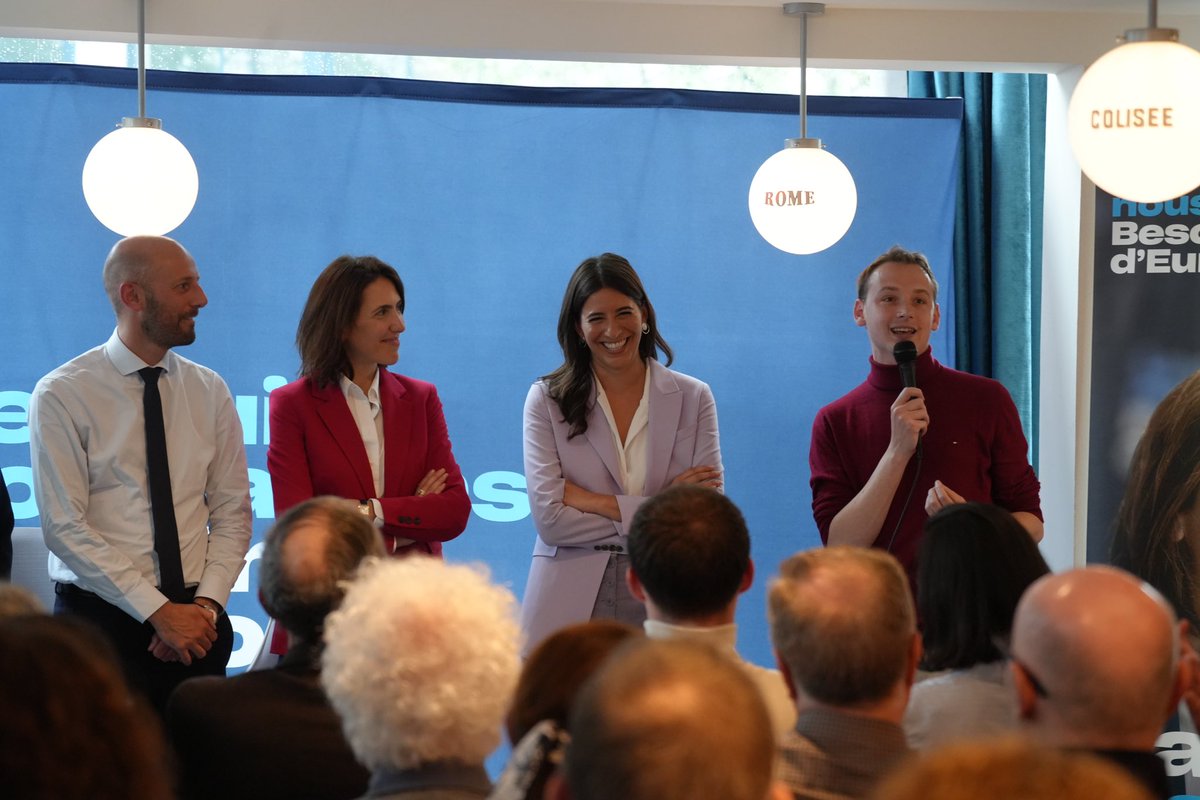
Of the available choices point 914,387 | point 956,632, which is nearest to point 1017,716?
point 956,632

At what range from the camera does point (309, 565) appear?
7.57ft

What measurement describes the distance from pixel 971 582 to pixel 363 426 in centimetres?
205

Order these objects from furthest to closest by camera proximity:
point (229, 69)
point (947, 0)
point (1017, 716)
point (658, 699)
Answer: point (229, 69), point (947, 0), point (1017, 716), point (658, 699)

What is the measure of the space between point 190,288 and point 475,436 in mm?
1633

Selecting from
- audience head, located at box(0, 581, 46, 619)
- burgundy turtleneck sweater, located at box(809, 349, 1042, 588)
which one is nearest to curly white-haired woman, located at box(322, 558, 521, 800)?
audience head, located at box(0, 581, 46, 619)

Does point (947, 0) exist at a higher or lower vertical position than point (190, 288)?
higher

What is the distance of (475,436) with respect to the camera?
5188mm

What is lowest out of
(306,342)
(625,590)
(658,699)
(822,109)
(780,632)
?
(625,590)

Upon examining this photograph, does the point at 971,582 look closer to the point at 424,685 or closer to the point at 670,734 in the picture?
the point at 424,685

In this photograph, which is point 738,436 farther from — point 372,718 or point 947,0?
point 372,718

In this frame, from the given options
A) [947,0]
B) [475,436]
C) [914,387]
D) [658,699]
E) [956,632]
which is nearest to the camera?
[658,699]

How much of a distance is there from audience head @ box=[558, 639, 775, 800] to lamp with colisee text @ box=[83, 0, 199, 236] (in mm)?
3296

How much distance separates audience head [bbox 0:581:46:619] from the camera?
5.76 ft

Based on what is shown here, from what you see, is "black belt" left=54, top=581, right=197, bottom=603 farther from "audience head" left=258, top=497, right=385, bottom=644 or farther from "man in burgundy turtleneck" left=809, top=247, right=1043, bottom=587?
"man in burgundy turtleneck" left=809, top=247, right=1043, bottom=587
